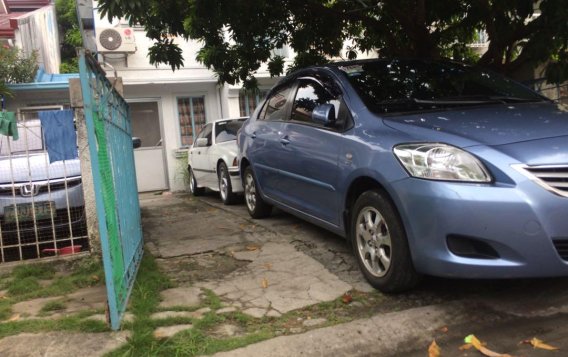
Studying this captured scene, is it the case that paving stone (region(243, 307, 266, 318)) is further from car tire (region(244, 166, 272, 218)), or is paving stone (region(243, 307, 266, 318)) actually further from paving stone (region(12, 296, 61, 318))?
car tire (region(244, 166, 272, 218))

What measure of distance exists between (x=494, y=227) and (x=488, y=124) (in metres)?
0.80

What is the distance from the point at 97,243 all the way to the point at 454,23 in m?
5.24

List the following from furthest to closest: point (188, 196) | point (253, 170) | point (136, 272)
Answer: point (188, 196) < point (253, 170) < point (136, 272)

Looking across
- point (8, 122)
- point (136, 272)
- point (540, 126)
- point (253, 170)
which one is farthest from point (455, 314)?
point (8, 122)

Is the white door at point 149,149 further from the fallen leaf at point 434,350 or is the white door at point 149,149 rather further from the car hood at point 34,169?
the fallen leaf at point 434,350

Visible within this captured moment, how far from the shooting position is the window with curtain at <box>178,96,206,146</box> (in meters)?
11.9

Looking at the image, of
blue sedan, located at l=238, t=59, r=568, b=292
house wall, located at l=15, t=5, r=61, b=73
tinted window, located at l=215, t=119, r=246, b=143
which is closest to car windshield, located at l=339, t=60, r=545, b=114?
blue sedan, located at l=238, t=59, r=568, b=292

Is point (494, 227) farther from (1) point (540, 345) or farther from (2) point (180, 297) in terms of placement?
(2) point (180, 297)

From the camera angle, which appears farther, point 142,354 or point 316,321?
point 316,321

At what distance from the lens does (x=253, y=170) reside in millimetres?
5902

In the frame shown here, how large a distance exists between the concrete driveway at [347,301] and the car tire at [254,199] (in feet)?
2.34

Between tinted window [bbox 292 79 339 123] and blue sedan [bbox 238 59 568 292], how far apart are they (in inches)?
0.6

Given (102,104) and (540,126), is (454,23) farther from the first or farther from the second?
(102,104)

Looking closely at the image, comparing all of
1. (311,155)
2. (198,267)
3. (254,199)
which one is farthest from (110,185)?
(254,199)
